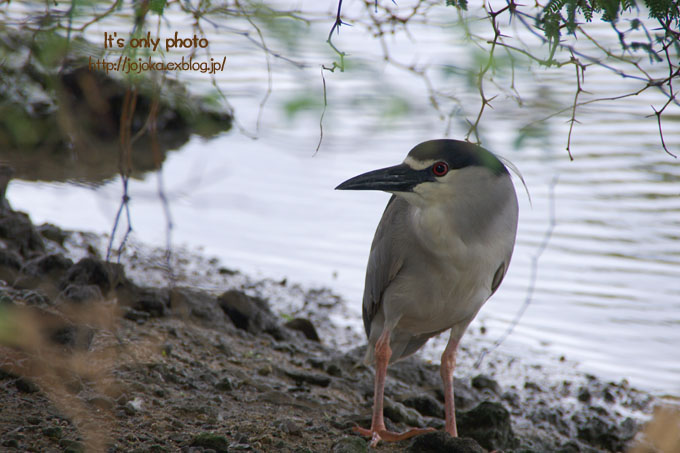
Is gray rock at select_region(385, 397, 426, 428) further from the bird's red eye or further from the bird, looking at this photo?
the bird's red eye

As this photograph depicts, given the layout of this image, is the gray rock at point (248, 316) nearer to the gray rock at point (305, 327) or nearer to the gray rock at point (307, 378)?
the gray rock at point (305, 327)

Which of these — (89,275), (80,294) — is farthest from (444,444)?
(89,275)

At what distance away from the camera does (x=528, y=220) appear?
7.77m

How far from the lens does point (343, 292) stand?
21.9 feet

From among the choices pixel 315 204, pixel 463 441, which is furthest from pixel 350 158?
pixel 463 441

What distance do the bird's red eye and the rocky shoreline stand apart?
124 centimetres

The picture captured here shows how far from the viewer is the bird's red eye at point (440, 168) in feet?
12.4

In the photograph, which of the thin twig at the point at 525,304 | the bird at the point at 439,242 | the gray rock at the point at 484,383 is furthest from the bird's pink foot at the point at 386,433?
the gray rock at the point at 484,383

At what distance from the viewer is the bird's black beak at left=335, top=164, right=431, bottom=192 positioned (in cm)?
371

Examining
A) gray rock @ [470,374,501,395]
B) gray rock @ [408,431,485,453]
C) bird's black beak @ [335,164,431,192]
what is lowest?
gray rock @ [470,374,501,395]

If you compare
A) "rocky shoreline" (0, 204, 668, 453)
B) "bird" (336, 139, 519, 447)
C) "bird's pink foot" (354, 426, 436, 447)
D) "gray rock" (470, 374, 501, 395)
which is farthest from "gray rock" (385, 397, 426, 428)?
"gray rock" (470, 374, 501, 395)

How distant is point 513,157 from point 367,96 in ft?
20.5

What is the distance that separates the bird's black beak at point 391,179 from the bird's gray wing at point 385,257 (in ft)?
1.56

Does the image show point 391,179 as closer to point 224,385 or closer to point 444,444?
point 444,444
